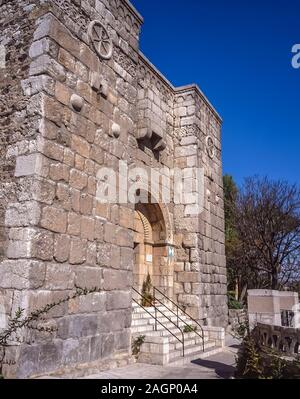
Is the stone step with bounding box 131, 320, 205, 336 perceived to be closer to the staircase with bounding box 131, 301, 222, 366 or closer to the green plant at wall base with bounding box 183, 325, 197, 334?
the staircase with bounding box 131, 301, 222, 366

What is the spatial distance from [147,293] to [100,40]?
5.48m

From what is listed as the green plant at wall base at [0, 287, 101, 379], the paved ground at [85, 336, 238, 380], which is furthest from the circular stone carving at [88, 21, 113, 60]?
the paved ground at [85, 336, 238, 380]

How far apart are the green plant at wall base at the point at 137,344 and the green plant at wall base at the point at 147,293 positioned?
1.80 metres

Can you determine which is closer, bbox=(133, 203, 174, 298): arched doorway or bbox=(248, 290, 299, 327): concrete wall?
bbox=(248, 290, 299, 327): concrete wall

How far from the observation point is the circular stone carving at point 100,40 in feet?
20.4

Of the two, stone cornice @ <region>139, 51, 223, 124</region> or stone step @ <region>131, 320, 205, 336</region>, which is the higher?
stone cornice @ <region>139, 51, 223, 124</region>

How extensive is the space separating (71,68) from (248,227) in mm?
15763

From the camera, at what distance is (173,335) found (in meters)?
7.51

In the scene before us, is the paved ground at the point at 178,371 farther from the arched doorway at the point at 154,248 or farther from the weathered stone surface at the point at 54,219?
the arched doorway at the point at 154,248

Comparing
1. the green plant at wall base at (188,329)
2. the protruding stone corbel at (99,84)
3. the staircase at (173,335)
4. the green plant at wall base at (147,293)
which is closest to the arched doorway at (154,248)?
the green plant at wall base at (147,293)

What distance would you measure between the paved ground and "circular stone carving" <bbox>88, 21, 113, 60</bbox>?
16.1 feet

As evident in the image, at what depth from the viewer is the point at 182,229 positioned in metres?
9.87

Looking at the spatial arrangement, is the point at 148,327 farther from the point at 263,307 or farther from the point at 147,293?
the point at 263,307

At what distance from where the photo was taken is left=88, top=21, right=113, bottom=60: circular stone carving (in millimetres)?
6224
